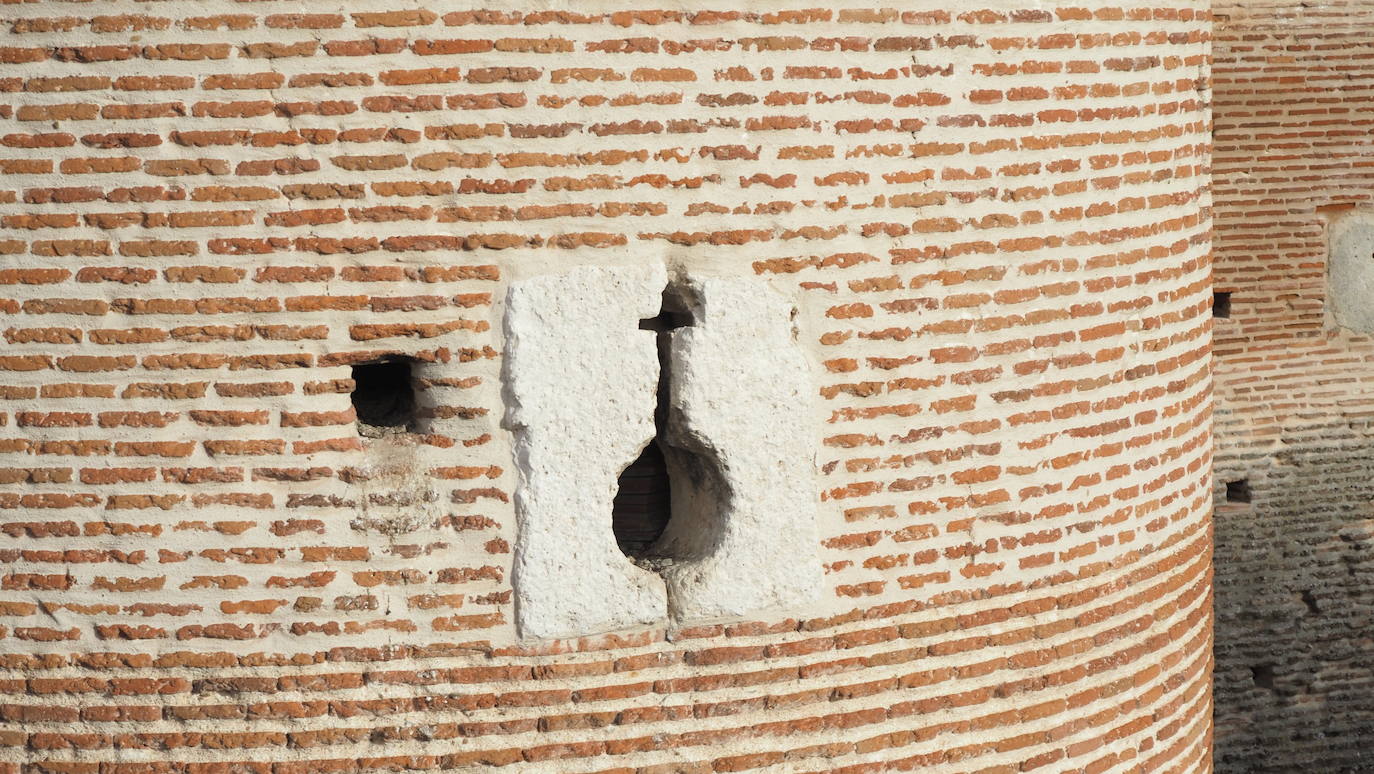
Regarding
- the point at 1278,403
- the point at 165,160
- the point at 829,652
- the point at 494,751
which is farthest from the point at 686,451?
the point at 1278,403

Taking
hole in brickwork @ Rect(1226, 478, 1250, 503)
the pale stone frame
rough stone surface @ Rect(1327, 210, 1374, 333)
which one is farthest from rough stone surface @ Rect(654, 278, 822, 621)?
rough stone surface @ Rect(1327, 210, 1374, 333)

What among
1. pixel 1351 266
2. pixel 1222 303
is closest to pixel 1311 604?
pixel 1222 303

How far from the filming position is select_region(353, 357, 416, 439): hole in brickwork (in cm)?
425

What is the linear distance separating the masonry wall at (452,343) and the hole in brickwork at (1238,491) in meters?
5.41

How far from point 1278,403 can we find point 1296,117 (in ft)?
6.21

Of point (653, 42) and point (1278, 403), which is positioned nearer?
point (653, 42)

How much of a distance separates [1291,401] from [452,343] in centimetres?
712

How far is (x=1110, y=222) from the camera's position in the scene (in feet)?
16.0

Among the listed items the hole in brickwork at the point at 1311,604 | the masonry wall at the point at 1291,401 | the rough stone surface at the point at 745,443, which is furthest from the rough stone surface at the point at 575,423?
the hole in brickwork at the point at 1311,604

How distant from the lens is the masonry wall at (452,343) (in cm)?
398

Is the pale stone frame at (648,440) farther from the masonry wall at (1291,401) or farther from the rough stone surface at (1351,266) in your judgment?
the rough stone surface at (1351,266)

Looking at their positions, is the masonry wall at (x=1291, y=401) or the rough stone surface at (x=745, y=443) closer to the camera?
the rough stone surface at (x=745, y=443)

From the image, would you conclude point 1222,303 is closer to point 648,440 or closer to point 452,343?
point 648,440

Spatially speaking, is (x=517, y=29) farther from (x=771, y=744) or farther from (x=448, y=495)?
(x=771, y=744)
